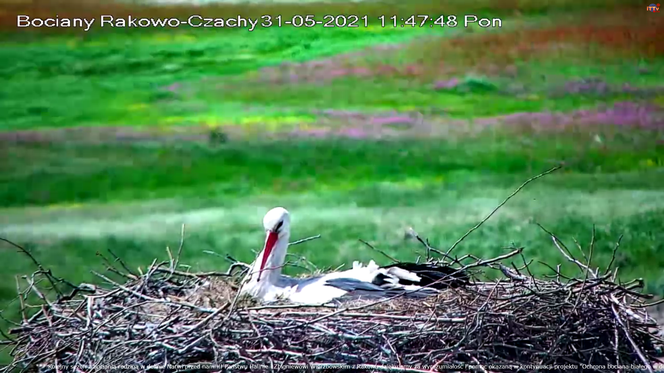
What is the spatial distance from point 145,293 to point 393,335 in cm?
142

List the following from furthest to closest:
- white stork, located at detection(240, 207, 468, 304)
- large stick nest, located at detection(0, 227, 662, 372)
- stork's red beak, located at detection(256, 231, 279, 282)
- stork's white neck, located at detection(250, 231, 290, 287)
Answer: stork's red beak, located at detection(256, 231, 279, 282)
stork's white neck, located at detection(250, 231, 290, 287)
white stork, located at detection(240, 207, 468, 304)
large stick nest, located at detection(0, 227, 662, 372)

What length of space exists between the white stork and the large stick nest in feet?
0.51

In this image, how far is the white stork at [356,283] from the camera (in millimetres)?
6142

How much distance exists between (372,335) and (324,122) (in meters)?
9.17

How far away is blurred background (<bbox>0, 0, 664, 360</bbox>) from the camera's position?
12.6 m

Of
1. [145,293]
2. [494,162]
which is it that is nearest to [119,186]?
[494,162]

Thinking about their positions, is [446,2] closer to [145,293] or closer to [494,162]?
[494,162]

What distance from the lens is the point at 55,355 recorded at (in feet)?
19.1

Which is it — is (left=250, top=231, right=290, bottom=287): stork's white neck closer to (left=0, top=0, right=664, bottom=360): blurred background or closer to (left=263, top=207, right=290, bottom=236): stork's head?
(left=263, top=207, right=290, bottom=236): stork's head

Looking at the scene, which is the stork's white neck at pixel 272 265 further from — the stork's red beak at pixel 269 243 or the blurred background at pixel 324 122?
the blurred background at pixel 324 122

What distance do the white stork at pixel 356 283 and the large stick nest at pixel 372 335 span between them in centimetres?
15

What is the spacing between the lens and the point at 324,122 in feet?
47.9
